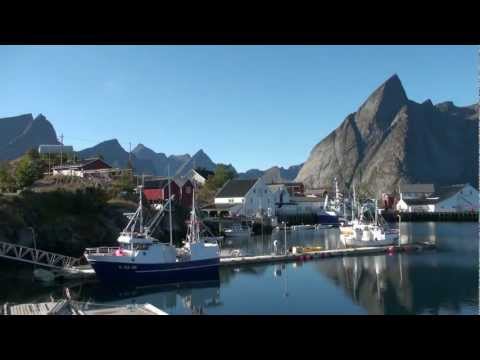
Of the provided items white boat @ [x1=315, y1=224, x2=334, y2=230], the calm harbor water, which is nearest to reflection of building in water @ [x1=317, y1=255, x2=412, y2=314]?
the calm harbor water

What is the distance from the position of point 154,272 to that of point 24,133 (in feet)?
374

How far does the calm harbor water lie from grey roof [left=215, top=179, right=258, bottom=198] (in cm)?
3074

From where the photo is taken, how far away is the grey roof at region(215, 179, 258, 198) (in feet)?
190

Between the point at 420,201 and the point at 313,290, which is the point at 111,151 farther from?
the point at 313,290

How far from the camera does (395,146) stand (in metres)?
153

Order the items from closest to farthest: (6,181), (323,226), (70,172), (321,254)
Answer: (321,254)
(6,181)
(70,172)
(323,226)

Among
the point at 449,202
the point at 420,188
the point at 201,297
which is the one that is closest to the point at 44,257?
the point at 201,297

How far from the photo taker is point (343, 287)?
20719 mm

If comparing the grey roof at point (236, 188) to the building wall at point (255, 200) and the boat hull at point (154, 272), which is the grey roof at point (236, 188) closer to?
the building wall at point (255, 200)

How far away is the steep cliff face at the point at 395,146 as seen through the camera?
480 ft

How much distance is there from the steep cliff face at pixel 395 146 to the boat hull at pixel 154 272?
11639 centimetres

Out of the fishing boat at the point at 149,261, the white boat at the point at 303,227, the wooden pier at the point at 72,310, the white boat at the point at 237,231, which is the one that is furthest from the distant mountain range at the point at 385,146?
the wooden pier at the point at 72,310
